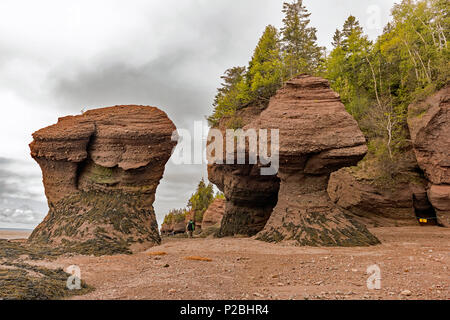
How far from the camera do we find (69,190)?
13.8 m

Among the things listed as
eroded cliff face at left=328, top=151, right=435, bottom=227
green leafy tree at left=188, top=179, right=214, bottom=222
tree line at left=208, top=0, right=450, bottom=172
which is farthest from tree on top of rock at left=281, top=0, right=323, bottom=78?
green leafy tree at left=188, top=179, right=214, bottom=222

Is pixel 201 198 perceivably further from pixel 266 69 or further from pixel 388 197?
pixel 388 197

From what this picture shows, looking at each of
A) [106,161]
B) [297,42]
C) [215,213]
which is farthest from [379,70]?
[215,213]

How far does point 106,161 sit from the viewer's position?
1364 cm

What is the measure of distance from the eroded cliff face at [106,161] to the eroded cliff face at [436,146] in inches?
568

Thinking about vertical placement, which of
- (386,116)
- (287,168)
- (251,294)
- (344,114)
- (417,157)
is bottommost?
(251,294)

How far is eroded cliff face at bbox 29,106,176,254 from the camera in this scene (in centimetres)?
1319

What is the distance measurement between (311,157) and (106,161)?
379 inches

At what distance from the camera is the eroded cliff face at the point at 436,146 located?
15.6 metres

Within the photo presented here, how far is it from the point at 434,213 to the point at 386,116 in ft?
23.3

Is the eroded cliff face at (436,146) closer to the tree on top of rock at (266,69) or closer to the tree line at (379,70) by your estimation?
the tree line at (379,70)

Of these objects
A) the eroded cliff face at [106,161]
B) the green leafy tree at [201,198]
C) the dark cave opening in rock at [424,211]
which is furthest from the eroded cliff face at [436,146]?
the green leafy tree at [201,198]

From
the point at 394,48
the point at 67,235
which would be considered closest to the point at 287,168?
the point at 67,235
